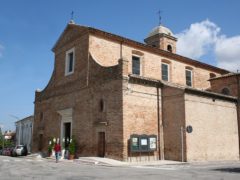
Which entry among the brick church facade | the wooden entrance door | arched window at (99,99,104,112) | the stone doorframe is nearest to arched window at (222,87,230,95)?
the brick church facade

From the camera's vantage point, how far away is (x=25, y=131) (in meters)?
47.9

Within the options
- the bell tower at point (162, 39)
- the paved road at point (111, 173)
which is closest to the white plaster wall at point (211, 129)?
the paved road at point (111, 173)

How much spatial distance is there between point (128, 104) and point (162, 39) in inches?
602

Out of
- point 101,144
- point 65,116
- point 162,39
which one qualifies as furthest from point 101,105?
point 162,39

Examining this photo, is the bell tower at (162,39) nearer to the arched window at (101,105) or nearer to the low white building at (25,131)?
the arched window at (101,105)

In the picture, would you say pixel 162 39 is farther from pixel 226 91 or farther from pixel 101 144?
pixel 101 144

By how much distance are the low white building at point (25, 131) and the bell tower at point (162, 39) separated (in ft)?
75.0

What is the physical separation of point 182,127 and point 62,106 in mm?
10680

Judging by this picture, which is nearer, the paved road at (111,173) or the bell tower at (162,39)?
the paved road at (111,173)

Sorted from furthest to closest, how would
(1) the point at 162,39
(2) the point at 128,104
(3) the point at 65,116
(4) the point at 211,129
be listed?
(1) the point at 162,39, (3) the point at 65,116, (4) the point at 211,129, (2) the point at 128,104

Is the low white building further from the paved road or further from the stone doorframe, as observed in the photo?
the paved road

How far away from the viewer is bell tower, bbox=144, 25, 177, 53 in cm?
3241

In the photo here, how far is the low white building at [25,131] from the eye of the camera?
45169mm

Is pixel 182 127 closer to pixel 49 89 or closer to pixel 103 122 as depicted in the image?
pixel 103 122
